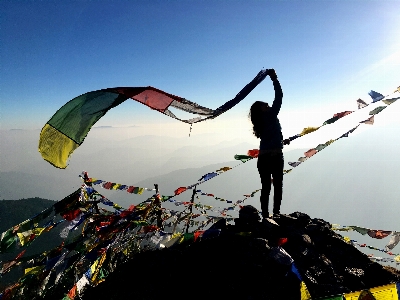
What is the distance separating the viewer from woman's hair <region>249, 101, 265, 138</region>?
5973 mm

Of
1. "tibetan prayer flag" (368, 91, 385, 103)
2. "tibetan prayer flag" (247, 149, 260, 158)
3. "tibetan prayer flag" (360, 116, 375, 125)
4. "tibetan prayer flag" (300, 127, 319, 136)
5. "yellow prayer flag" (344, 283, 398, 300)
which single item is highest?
"tibetan prayer flag" (368, 91, 385, 103)

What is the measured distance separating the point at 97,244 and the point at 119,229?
0.85 m

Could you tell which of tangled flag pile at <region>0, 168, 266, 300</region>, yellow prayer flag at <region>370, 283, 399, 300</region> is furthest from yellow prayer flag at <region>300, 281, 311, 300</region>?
tangled flag pile at <region>0, 168, 266, 300</region>

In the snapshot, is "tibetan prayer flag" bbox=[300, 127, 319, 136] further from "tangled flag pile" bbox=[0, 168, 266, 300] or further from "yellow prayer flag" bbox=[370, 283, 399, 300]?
"yellow prayer flag" bbox=[370, 283, 399, 300]

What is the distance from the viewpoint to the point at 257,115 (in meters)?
6.00

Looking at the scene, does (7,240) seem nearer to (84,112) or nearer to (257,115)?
(84,112)

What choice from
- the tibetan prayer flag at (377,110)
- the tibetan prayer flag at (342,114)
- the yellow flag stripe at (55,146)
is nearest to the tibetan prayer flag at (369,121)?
the tibetan prayer flag at (377,110)

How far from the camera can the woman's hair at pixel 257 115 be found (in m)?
5.97

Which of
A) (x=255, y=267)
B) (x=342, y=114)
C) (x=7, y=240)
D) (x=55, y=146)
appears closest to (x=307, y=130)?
(x=342, y=114)

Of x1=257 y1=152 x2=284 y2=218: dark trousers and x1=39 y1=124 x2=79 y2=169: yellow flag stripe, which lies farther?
x1=257 y1=152 x2=284 y2=218: dark trousers

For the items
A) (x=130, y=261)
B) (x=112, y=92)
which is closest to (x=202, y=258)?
(x=130, y=261)

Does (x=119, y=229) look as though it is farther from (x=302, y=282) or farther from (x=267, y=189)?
(x=302, y=282)

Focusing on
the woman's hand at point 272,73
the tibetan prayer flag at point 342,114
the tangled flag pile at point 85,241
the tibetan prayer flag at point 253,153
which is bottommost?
the tangled flag pile at point 85,241

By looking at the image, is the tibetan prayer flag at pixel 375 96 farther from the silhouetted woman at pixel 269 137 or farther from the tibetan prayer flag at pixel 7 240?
the tibetan prayer flag at pixel 7 240
